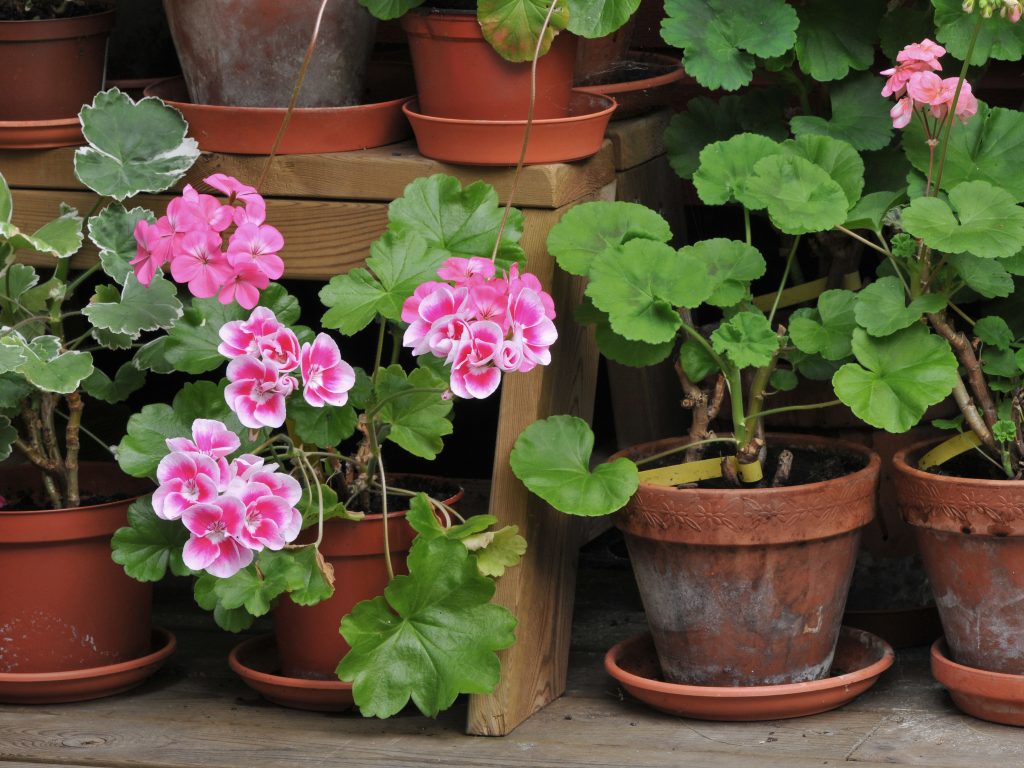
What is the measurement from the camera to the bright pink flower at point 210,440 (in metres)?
1.75

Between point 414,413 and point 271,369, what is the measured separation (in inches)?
8.5

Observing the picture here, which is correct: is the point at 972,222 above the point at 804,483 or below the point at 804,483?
above

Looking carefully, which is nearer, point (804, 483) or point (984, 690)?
point (984, 690)

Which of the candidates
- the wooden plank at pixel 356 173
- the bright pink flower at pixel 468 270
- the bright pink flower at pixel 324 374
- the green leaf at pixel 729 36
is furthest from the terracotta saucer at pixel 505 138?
the bright pink flower at pixel 324 374

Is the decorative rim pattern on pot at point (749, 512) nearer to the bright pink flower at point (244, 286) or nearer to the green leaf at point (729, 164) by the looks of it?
the green leaf at point (729, 164)

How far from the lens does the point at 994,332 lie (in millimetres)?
1894

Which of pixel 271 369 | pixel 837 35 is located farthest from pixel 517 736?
pixel 837 35

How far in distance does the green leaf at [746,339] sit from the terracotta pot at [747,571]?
157mm

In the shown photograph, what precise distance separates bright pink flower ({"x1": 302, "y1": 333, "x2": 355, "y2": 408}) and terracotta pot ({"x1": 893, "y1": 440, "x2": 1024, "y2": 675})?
69 centimetres

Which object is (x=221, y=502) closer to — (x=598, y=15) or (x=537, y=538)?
(x=537, y=538)

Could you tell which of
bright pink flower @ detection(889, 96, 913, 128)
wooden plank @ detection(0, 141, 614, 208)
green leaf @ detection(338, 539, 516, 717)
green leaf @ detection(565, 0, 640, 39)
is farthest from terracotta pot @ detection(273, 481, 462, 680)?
bright pink flower @ detection(889, 96, 913, 128)

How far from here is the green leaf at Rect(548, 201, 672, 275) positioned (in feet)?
6.20

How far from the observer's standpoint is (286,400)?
1.87 metres

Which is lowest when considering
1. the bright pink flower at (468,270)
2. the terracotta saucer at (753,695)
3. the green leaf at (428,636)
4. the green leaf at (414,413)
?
the terracotta saucer at (753,695)
